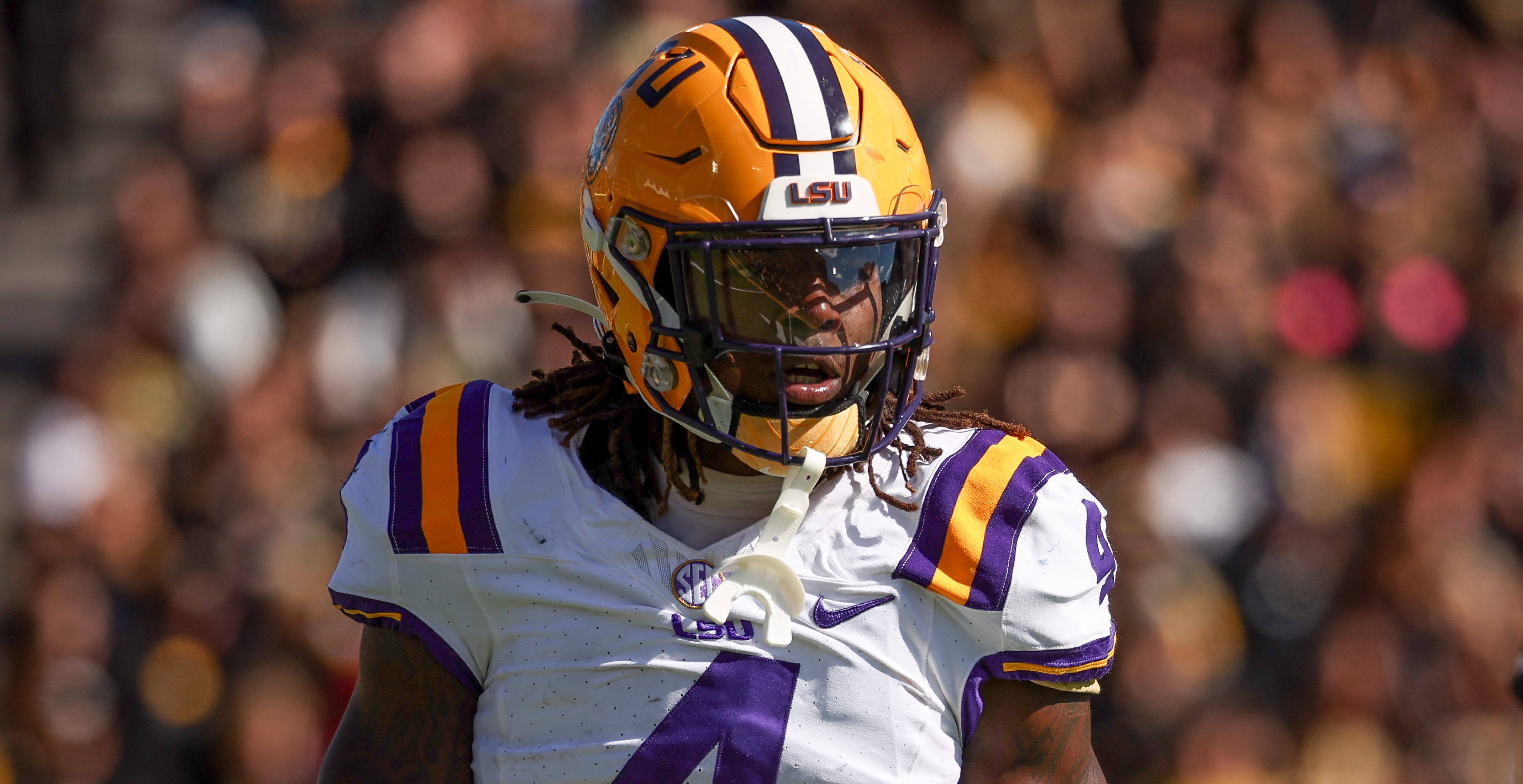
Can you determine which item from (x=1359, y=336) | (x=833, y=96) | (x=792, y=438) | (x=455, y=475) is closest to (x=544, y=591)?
(x=455, y=475)

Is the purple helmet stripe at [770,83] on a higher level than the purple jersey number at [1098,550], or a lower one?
higher

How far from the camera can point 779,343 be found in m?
1.61

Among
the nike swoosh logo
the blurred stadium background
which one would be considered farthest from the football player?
the blurred stadium background

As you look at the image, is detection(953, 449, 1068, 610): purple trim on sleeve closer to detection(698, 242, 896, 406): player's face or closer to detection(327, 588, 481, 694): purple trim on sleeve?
detection(698, 242, 896, 406): player's face

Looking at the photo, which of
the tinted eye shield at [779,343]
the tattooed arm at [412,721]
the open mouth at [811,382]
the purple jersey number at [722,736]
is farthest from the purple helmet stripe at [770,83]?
the tattooed arm at [412,721]

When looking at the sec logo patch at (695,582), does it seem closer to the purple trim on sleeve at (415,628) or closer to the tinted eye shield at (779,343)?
the tinted eye shield at (779,343)

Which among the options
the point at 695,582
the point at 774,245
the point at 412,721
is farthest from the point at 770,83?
the point at 412,721

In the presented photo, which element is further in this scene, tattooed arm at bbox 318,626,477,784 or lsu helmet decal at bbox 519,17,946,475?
tattooed arm at bbox 318,626,477,784

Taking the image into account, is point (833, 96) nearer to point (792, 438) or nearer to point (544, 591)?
point (792, 438)

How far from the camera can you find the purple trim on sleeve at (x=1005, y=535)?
1.65 m

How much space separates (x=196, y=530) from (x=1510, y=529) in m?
3.97

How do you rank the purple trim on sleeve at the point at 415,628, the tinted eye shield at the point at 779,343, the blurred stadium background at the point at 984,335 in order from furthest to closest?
1. the blurred stadium background at the point at 984,335
2. the purple trim on sleeve at the point at 415,628
3. the tinted eye shield at the point at 779,343

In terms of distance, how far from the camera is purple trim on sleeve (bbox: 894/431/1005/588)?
5.46 feet

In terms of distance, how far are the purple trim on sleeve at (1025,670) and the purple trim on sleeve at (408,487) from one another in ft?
2.19
